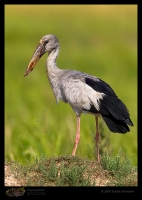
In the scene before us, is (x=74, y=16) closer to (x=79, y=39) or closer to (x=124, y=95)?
(x=79, y=39)

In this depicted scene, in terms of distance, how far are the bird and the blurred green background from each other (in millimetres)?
601

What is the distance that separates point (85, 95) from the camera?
808cm

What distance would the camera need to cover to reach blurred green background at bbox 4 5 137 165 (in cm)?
1037

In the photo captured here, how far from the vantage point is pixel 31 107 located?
1530cm

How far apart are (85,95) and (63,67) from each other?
44.8 feet

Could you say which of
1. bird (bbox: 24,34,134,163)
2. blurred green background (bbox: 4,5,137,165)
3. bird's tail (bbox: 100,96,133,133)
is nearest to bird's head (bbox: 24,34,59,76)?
bird (bbox: 24,34,134,163)

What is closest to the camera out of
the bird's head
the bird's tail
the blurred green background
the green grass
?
the green grass

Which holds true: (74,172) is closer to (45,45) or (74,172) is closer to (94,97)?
(94,97)

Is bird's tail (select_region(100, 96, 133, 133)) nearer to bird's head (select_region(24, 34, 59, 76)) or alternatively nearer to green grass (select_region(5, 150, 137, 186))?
green grass (select_region(5, 150, 137, 186))

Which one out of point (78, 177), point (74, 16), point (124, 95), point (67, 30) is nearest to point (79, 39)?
point (67, 30)

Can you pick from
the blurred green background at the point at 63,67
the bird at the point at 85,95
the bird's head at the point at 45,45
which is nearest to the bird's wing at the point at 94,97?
the bird at the point at 85,95

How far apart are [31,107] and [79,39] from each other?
45.0ft

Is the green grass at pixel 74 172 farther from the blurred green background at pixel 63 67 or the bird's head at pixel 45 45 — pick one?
the bird's head at pixel 45 45

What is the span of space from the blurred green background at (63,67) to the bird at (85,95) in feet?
1.97
